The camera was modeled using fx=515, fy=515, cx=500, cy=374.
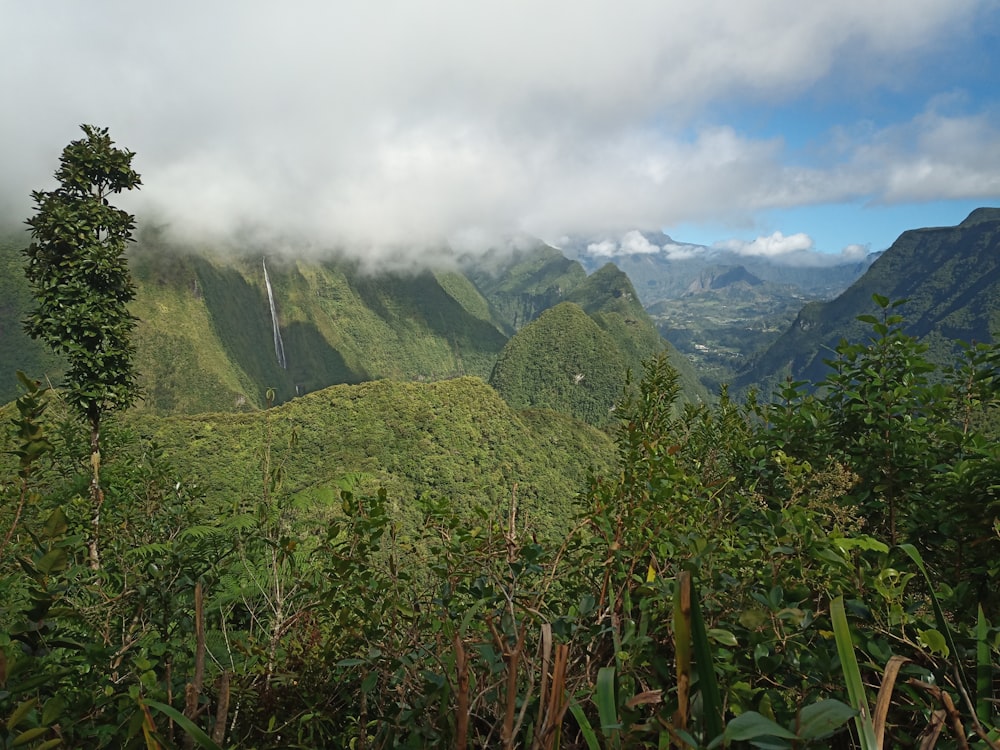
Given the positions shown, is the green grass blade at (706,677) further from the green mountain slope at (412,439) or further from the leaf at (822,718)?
the green mountain slope at (412,439)

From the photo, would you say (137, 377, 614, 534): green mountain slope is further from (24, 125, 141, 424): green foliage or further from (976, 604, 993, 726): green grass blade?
(976, 604, 993, 726): green grass blade

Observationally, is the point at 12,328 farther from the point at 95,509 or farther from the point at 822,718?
the point at 822,718

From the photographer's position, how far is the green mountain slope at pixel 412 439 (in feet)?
165

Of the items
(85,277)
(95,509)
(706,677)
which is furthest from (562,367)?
(706,677)

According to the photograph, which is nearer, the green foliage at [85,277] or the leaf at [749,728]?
the leaf at [749,728]

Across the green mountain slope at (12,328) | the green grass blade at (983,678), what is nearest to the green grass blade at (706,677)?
the green grass blade at (983,678)

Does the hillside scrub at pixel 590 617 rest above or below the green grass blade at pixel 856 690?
below

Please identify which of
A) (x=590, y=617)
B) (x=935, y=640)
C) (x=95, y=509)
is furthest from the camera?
(x=95, y=509)

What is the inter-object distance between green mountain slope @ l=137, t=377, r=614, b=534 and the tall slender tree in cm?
3838

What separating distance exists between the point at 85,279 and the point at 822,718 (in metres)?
9.63

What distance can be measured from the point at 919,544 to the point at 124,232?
1031cm

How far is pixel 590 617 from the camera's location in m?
2.07

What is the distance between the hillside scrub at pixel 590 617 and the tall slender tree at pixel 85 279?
4.43 meters

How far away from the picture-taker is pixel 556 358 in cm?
16750
